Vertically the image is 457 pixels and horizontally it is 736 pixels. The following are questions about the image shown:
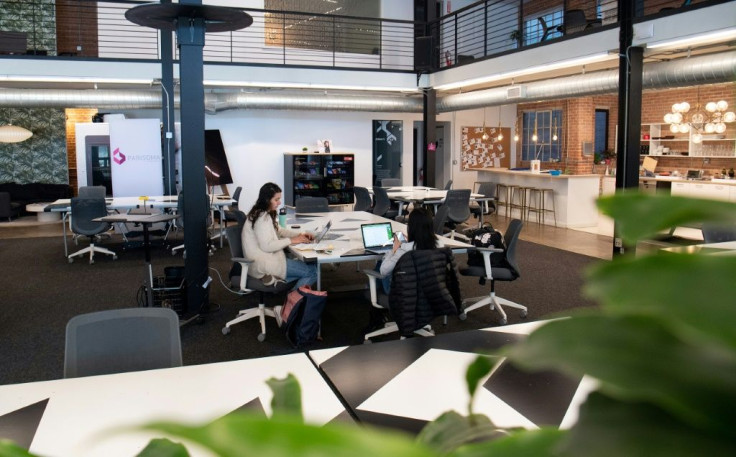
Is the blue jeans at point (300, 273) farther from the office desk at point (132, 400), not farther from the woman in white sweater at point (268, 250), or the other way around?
the office desk at point (132, 400)

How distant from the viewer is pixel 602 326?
0.69 ft

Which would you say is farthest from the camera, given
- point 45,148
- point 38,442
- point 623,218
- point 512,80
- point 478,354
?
point 45,148

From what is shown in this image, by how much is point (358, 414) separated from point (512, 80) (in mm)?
10589

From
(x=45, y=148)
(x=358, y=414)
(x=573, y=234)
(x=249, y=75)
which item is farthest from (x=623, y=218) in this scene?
(x=45, y=148)

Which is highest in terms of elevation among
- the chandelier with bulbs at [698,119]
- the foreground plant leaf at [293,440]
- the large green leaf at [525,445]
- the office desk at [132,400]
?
the chandelier with bulbs at [698,119]

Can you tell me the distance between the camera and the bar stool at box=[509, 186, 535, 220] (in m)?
13.5

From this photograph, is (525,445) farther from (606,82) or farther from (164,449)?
(606,82)

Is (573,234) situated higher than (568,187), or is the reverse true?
(568,187)

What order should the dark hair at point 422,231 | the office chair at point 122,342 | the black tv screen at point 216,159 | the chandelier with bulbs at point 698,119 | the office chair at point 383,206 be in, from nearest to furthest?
the office chair at point 122,342 → the dark hair at point 422,231 → the office chair at point 383,206 → the chandelier with bulbs at point 698,119 → the black tv screen at point 216,159

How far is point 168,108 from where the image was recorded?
409 inches

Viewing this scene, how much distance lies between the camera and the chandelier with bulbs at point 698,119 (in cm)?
1152

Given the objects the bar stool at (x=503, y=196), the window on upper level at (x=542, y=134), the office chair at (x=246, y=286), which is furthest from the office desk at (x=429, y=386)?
the window on upper level at (x=542, y=134)

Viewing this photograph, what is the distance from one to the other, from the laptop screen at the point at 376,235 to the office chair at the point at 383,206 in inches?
196

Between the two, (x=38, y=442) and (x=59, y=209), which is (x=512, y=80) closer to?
(x=59, y=209)
